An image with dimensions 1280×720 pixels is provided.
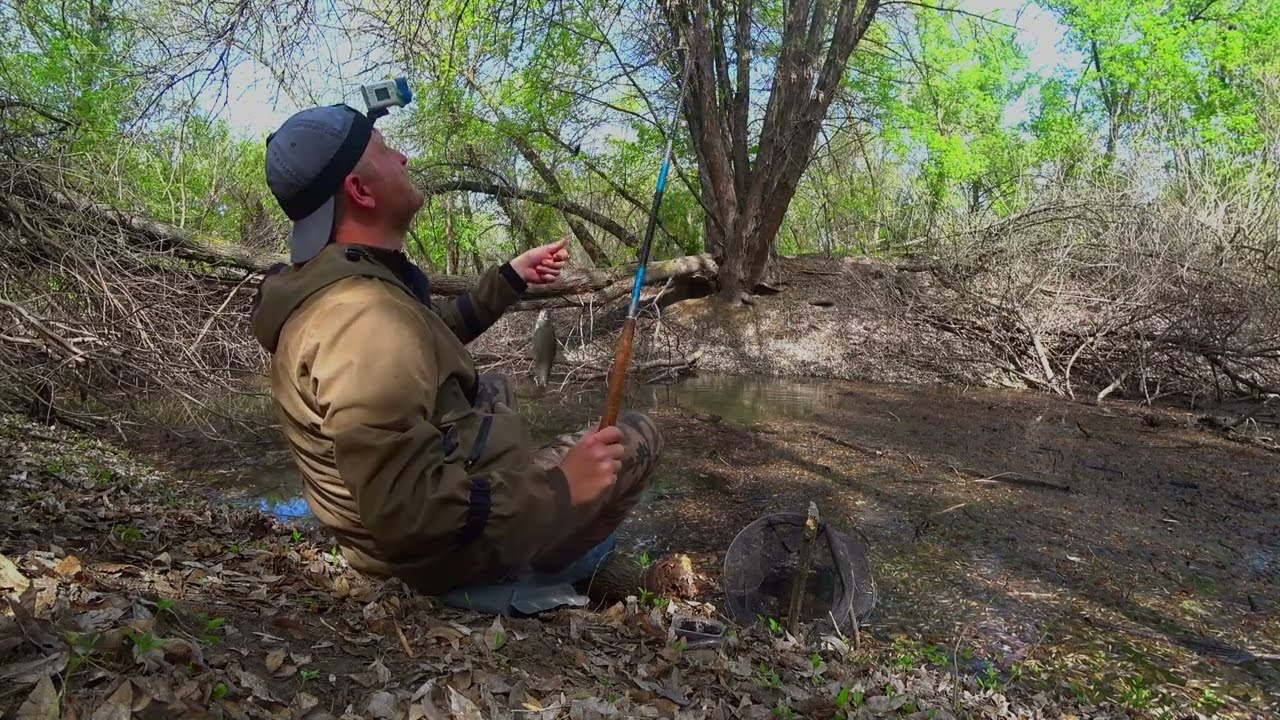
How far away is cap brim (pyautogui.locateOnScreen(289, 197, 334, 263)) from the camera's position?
88.5 inches

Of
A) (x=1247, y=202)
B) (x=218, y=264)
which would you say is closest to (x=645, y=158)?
(x=218, y=264)

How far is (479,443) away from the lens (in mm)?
2227

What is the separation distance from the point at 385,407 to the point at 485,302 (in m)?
1.36

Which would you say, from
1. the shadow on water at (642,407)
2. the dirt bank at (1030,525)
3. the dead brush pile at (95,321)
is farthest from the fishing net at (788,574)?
the dead brush pile at (95,321)

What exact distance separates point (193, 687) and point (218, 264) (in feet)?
21.0

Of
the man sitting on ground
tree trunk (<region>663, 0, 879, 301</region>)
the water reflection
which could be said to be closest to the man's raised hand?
the man sitting on ground

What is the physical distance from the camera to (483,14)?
6.73 meters

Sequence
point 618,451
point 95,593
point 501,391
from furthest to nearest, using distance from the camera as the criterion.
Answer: point 501,391, point 618,451, point 95,593

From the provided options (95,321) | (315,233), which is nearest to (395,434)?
(315,233)

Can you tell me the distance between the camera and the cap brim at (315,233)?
7.38ft

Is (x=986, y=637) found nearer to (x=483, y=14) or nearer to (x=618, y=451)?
(x=618, y=451)

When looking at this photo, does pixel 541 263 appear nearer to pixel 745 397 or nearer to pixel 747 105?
pixel 745 397

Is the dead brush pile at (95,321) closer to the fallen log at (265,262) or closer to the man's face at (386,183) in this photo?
the fallen log at (265,262)

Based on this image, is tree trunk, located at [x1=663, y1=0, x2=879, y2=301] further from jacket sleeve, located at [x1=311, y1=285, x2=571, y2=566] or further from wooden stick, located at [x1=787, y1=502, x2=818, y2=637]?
jacket sleeve, located at [x1=311, y1=285, x2=571, y2=566]
